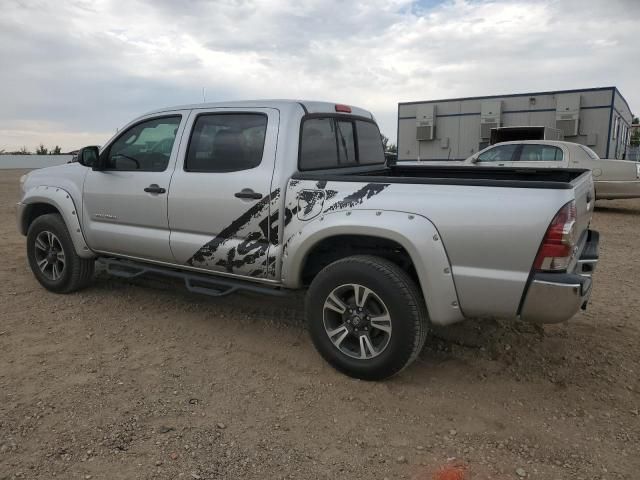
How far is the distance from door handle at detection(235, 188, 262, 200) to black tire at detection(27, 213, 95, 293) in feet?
7.22

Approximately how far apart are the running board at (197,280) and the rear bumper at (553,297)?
5.58ft

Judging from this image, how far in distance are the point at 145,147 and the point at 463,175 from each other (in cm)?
274

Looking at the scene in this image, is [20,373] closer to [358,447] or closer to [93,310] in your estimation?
[93,310]

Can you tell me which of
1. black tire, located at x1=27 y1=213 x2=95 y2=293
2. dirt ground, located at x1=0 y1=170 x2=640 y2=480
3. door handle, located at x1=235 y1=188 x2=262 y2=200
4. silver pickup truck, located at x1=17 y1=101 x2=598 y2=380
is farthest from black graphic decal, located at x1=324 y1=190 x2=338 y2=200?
black tire, located at x1=27 y1=213 x2=95 y2=293

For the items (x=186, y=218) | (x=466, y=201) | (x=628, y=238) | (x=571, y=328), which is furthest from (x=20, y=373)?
(x=628, y=238)

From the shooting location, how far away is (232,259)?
3793 mm

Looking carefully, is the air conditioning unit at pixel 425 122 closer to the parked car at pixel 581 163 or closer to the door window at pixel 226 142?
the parked car at pixel 581 163

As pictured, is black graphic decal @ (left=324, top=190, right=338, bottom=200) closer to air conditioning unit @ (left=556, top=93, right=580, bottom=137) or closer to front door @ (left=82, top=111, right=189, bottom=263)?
front door @ (left=82, top=111, right=189, bottom=263)

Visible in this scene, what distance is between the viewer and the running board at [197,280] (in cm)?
379

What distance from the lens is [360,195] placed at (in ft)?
10.5

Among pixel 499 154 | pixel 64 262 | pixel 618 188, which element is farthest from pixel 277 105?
pixel 618 188

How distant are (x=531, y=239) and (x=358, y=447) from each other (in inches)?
56.2

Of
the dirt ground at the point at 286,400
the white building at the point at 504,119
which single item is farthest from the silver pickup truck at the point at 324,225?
the white building at the point at 504,119

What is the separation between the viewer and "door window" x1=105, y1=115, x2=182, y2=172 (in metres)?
4.22
